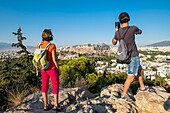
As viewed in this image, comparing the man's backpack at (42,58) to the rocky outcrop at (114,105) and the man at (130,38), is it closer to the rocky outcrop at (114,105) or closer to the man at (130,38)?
the rocky outcrop at (114,105)

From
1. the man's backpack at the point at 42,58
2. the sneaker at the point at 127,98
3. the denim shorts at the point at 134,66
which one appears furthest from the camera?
the sneaker at the point at 127,98

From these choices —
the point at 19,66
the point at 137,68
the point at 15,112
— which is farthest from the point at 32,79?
the point at 137,68

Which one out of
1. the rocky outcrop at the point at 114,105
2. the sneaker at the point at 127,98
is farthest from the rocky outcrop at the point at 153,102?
the sneaker at the point at 127,98

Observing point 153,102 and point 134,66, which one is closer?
point 134,66

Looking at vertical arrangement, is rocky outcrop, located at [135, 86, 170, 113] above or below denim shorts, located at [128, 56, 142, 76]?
below

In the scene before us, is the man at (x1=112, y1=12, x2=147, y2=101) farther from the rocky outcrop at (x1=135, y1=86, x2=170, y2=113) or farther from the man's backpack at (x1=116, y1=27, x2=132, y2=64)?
the rocky outcrop at (x1=135, y1=86, x2=170, y2=113)

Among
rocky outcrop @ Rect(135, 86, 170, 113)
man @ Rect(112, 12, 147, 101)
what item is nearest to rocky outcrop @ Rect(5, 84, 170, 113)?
rocky outcrop @ Rect(135, 86, 170, 113)

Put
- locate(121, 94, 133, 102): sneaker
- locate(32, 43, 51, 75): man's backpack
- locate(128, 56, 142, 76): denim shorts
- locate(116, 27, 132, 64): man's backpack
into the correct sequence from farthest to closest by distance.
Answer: locate(121, 94, 133, 102): sneaker
locate(128, 56, 142, 76): denim shorts
locate(116, 27, 132, 64): man's backpack
locate(32, 43, 51, 75): man's backpack

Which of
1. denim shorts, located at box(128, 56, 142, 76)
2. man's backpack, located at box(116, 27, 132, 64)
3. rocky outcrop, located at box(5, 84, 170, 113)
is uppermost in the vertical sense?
man's backpack, located at box(116, 27, 132, 64)

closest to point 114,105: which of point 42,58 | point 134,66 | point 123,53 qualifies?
point 134,66

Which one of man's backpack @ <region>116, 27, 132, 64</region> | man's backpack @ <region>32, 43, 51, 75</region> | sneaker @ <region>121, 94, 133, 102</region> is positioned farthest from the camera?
sneaker @ <region>121, 94, 133, 102</region>

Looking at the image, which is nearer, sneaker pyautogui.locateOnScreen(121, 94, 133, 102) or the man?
the man

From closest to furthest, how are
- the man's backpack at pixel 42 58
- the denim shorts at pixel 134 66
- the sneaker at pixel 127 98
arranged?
the man's backpack at pixel 42 58 → the denim shorts at pixel 134 66 → the sneaker at pixel 127 98

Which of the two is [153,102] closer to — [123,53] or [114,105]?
[114,105]
